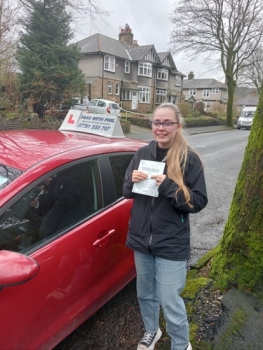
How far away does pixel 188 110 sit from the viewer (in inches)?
1166

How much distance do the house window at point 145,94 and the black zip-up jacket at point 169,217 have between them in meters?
38.2

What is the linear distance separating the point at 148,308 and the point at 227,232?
1010 mm

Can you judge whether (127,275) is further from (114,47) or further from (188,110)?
(114,47)

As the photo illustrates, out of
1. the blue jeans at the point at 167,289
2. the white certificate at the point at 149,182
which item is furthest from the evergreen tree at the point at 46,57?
the blue jeans at the point at 167,289

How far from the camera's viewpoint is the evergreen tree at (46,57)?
13873 mm

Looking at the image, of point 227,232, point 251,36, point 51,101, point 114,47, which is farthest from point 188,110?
point 227,232

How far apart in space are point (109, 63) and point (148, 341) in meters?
34.3

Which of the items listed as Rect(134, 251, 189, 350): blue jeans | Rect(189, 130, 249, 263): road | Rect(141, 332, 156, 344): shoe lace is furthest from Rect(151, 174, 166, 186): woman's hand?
Rect(189, 130, 249, 263): road

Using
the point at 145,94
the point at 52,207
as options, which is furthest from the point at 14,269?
the point at 145,94

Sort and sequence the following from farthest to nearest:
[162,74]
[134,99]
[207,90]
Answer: [207,90] → [162,74] → [134,99]

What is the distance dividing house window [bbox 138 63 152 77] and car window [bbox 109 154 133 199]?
122 feet

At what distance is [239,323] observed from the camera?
219 cm

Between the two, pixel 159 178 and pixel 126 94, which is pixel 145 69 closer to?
pixel 126 94

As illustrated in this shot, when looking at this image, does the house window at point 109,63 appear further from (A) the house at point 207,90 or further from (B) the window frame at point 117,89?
(A) the house at point 207,90
